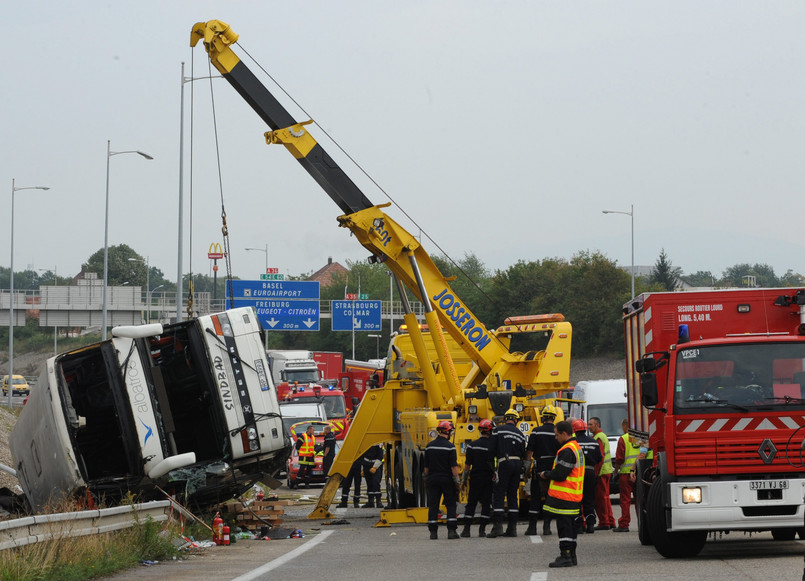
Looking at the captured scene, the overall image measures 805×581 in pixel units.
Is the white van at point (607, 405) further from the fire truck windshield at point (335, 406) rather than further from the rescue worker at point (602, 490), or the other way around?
the fire truck windshield at point (335, 406)

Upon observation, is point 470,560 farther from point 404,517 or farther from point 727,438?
point 404,517

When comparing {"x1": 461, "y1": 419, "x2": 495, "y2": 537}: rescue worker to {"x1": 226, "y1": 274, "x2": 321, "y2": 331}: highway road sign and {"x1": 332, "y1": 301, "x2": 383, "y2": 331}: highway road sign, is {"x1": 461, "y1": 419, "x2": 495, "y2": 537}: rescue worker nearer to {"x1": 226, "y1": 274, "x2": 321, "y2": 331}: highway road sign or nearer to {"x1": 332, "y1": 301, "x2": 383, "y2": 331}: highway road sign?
{"x1": 226, "y1": 274, "x2": 321, "y2": 331}: highway road sign

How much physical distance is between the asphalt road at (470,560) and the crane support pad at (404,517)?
4.06ft

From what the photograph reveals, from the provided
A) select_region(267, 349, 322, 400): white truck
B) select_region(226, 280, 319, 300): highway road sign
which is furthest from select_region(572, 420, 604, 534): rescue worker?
select_region(267, 349, 322, 400): white truck

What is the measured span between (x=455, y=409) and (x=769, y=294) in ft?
21.2

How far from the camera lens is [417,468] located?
1844 centimetres

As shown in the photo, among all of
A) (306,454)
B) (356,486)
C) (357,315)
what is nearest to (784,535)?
(356,486)

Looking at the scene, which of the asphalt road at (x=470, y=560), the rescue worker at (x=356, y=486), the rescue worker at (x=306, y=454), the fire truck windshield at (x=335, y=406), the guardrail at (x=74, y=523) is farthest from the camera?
the fire truck windshield at (x=335, y=406)

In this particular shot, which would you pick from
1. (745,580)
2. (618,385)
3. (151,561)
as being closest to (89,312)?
(618,385)

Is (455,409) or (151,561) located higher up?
(455,409)

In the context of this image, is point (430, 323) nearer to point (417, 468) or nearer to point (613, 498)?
point (417, 468)

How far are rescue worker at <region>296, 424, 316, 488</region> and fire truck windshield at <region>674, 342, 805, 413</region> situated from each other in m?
16.3

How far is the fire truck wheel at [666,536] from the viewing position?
12.0 meters

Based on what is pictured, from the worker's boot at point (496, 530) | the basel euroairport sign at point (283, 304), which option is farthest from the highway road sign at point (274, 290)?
the worker's boot at point (496, 530)
